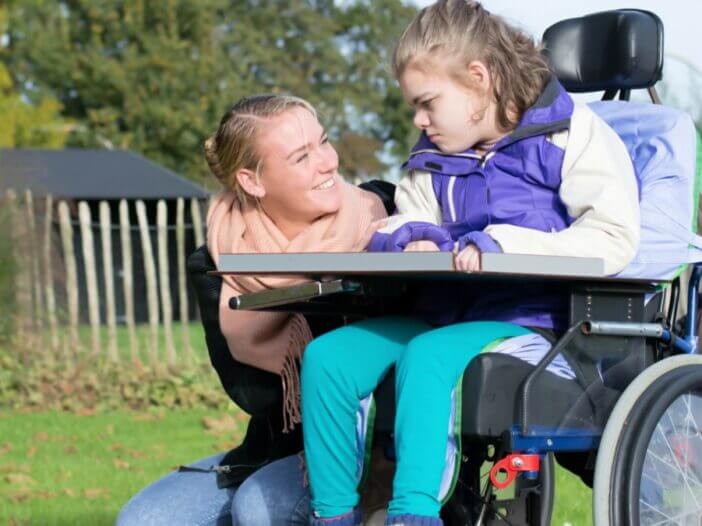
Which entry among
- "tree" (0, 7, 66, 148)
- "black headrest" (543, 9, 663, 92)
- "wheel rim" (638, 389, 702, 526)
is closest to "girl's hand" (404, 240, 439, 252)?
"wheel rim" (638, 389, 702, 526)

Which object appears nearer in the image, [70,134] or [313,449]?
[313,449]

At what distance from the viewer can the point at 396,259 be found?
2.39m

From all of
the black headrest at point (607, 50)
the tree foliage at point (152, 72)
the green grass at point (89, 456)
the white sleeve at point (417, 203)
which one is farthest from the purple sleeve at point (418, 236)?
the tree foliage at point (152, 72)

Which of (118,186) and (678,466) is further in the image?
(118,186)

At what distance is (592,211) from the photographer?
2.65 m

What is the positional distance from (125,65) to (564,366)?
1319 inches

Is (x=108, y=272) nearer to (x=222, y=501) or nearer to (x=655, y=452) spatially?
(x=222, y=501)

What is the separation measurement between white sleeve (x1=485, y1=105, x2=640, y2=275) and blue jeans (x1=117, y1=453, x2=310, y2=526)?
799 millimetres

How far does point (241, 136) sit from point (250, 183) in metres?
0.11

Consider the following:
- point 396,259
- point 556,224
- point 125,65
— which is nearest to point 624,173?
point 556,224

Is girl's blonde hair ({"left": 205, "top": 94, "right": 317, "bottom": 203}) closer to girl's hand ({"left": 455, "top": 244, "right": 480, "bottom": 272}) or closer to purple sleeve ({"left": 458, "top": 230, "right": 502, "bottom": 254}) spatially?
purple sleeve ({"left": 458, "top": 230, "right": 502, "bottom": 254})

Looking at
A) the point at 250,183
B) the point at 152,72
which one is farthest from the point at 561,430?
the point at 152,72

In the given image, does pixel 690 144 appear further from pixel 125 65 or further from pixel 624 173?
pixel 125 65

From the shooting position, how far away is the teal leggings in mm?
2479
